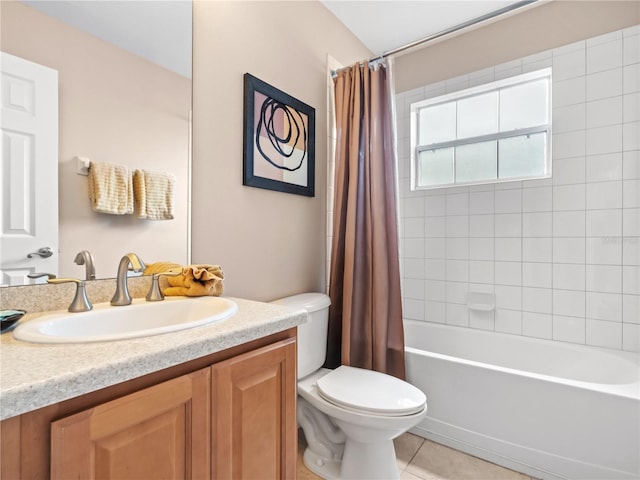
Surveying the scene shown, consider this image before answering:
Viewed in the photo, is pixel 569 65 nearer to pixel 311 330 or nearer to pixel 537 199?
pixel 537 199

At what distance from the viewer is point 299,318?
3.21 feet

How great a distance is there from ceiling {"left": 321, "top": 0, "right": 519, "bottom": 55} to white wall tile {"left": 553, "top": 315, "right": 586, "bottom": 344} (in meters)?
2.00

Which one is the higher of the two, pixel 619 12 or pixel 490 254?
pixel 619 12

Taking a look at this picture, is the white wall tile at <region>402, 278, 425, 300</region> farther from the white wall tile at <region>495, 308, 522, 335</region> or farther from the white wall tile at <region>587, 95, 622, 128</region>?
the white wall tile at <region>587, 95, 622, 128</region>

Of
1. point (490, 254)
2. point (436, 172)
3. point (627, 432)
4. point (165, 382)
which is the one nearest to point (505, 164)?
point (436, 172)

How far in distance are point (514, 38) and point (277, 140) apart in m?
1.82

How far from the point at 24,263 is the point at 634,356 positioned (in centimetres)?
272

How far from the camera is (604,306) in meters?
1.94

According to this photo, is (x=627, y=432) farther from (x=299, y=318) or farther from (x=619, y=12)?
(x=619, y=12)

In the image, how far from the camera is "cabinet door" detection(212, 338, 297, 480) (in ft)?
2.47

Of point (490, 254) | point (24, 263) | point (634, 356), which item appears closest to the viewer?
point (24, 263)

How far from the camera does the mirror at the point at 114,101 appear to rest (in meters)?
0.97

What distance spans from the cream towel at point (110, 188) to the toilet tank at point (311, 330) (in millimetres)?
821

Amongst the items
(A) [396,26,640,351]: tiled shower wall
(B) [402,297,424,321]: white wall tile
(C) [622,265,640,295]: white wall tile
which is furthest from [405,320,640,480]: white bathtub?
(B) [402,297,424,321]: white wall tile
